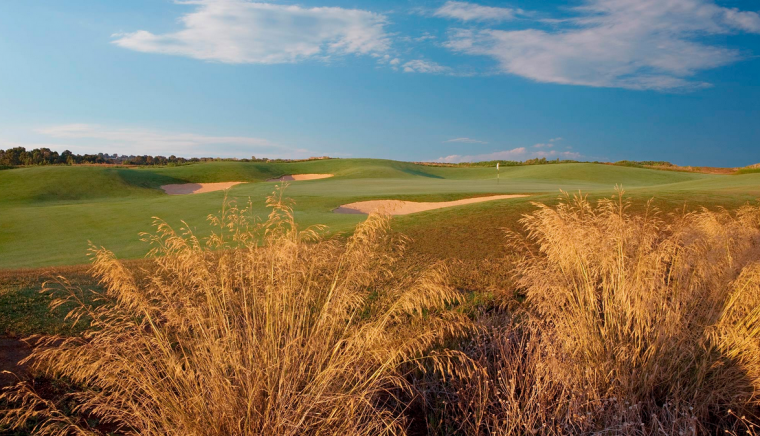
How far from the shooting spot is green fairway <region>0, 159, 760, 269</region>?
1777 centimetres

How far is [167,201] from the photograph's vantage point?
28.4m

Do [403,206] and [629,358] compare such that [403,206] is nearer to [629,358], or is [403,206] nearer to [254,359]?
[629,358]

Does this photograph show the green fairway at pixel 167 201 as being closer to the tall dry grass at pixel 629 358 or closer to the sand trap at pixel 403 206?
the sand trap at pixel 403 206

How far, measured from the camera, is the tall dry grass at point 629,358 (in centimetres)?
526

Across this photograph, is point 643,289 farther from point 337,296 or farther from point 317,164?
point 317,164

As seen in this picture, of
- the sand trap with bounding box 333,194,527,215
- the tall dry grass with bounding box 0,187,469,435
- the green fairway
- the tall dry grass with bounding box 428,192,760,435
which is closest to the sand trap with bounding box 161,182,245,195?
the green fairway

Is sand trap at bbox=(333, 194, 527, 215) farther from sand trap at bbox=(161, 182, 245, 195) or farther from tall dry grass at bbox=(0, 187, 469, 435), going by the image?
sand trap at bbox=(161, 182, 245, 195)

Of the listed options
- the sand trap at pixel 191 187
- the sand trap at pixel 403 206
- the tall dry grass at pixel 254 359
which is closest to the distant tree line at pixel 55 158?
the sand trap at pixel 191 187

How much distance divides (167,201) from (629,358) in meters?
27.9

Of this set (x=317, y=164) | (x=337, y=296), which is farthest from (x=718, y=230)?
(x=317, y=164)

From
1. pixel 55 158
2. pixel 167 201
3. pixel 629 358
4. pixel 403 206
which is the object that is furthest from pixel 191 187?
pixel 629 358

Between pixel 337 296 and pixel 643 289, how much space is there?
420 cm

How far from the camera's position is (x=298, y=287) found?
17.5 ft

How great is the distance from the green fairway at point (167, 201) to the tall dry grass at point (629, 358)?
4.15 m
